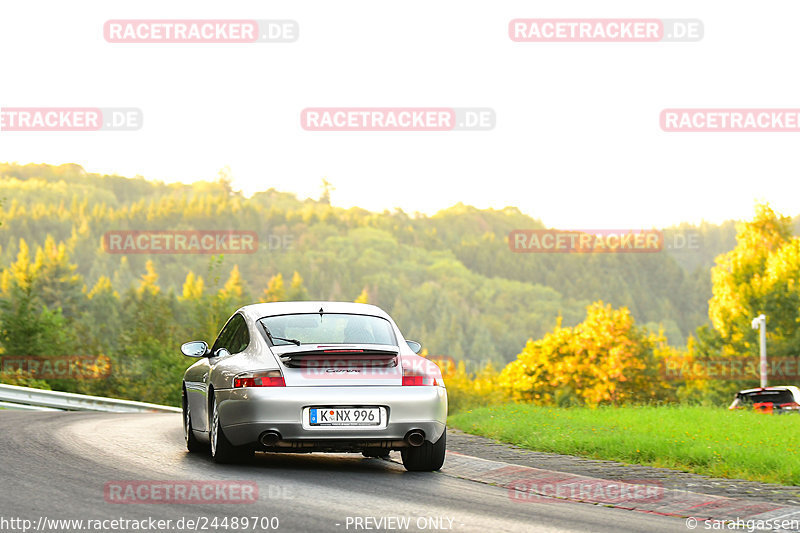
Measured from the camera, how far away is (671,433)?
12.4 m

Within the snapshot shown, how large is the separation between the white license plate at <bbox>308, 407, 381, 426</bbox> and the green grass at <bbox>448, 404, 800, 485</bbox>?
313 cm

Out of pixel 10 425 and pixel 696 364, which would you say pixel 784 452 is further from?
pixel 696 364

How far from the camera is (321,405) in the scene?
939 centimetres

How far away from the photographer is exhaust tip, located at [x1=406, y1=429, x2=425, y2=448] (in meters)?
9.62

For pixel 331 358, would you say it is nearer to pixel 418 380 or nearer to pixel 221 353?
pixel 418 380

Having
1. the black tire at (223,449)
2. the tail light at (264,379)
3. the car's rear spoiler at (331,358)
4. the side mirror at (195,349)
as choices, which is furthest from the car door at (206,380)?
the car's rear spoiler at (331,358)

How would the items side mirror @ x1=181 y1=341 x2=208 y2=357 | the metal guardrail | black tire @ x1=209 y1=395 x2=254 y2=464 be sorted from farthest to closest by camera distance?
1. the metal guardrail
2. side mirror @ x1=181 y1=341 x2=208 y2=357
3. black tire @ x1=209 y1=395 x2=254 y2=464

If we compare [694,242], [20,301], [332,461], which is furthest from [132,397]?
[332,461]

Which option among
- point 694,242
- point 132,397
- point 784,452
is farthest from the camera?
point 694,242

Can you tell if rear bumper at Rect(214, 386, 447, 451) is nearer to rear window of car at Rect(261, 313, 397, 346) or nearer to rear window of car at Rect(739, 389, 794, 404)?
rear window of car at Rect(261, 313, 397, 346)

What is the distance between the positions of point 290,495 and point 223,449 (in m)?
1.93

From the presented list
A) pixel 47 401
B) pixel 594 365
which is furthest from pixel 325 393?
pixel 594 365

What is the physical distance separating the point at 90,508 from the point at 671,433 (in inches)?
295

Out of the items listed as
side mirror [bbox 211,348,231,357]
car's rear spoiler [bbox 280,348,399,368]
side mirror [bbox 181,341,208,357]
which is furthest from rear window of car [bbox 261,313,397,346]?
side mirror [bbox 181,341,208,357]
